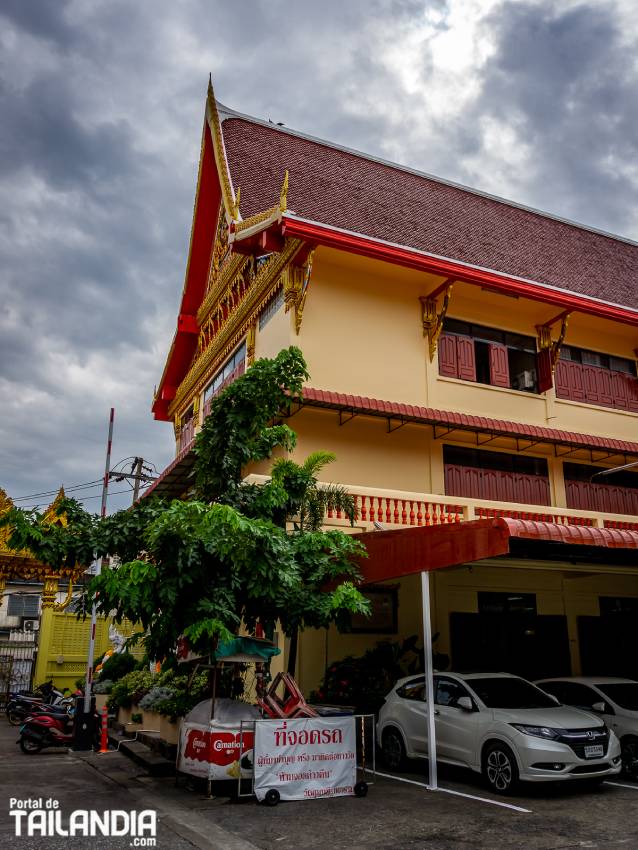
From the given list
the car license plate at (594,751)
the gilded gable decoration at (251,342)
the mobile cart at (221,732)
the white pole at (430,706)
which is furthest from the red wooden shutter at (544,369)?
the mobile cart at (221,732)

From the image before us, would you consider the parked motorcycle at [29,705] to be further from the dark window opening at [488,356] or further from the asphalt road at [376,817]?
the dark window opening at [488,356]

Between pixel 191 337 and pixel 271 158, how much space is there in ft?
24.0

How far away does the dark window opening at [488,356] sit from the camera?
1828 cm

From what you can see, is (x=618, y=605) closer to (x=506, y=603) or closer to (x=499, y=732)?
(x=506, y=603)

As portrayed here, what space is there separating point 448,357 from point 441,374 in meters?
0.58

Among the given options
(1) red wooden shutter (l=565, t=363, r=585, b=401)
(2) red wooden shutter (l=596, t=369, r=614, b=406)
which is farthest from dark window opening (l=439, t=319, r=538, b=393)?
(2) red wooden shutter (l=596, t=369, r=614, b=406)

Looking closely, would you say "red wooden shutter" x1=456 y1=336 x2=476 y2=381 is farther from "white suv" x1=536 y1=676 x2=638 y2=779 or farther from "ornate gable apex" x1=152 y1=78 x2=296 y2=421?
"white suv" x1=536 y1=676 x2=638 y2=779

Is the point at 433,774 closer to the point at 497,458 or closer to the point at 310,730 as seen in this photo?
the point at 310,730

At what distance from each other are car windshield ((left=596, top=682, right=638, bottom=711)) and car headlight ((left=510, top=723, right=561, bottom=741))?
266cm

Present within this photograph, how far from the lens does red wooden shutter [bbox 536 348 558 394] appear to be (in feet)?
61.9

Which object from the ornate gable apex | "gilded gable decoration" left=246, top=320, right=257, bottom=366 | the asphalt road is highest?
the ornate gable apex

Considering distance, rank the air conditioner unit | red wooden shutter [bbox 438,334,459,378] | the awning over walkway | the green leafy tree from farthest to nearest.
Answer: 1. the air conditioner unit
2. red wooden shutter [bbox 438,334,459,378]
3. the awning over walkway
4. the green leafy tree

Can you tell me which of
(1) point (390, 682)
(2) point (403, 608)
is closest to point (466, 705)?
(1) point (390, 682)

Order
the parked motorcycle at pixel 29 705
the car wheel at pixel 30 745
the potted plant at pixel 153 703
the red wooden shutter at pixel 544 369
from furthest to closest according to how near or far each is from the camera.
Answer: the red wooden shutter at pixel 544 369, the parked motorcycle at pixel 29 705, the potted plant at pixel 153 703, the car wheel at pixel 30 745
